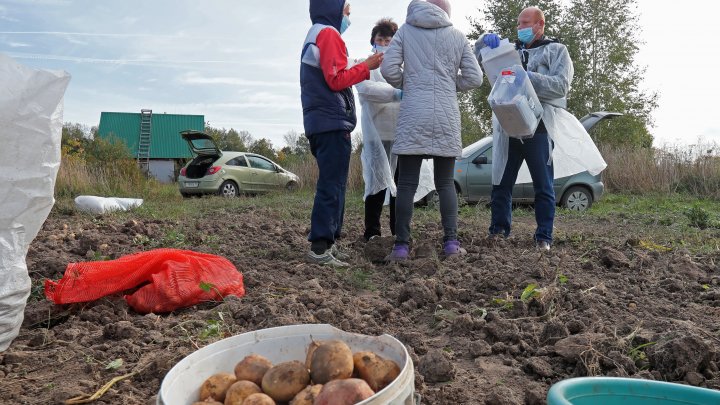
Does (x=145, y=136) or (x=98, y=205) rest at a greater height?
(x=145, y=136)

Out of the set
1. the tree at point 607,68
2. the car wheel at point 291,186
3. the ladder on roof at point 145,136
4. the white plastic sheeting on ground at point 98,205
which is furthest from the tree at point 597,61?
the ladder on roof at point 145,136

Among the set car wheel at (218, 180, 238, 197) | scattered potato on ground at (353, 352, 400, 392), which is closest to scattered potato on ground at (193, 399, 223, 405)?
scattered potato on ground at (353, 352, 400, 392)

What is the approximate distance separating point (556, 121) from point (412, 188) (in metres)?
1.64

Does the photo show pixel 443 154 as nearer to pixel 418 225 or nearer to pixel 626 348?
pixel 626 348

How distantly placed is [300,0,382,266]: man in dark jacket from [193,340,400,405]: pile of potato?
88.1 inches

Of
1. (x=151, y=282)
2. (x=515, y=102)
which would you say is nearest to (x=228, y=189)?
(x=515, y=102)

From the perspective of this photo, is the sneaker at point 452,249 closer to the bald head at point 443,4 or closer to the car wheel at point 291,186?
the bald head at point 443,4

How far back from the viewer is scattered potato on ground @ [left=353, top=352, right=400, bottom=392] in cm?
138

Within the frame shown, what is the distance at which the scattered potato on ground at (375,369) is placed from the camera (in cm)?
138

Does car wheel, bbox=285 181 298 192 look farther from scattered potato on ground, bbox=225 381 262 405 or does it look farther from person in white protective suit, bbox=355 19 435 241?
scattered potato on ground, bbox=225 381 262 405

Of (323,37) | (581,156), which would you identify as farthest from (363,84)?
(581,156)

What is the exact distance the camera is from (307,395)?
1.30 metres

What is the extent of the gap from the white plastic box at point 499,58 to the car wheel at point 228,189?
32.4 ft

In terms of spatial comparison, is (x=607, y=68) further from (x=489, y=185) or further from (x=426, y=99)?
(x=426, y=99)
